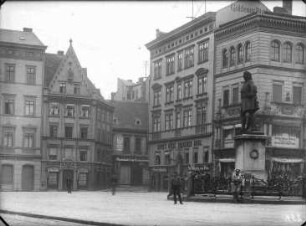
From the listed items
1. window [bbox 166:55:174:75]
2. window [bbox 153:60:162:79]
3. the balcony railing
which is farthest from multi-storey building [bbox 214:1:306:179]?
window [bbox 153:60:162:79]

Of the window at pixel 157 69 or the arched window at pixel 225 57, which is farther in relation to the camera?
the window at pixel 157 69

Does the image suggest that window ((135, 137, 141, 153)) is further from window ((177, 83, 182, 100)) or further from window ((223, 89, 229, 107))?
window ((223, 89, 229, 107))

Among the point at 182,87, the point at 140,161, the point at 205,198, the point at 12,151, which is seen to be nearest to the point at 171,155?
the point at 182,87

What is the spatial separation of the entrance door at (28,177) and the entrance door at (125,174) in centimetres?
1713

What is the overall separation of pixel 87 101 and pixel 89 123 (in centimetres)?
457

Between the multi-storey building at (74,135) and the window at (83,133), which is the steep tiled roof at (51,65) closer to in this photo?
the multi-storey building at (74,135)

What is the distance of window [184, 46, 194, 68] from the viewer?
1966 inches

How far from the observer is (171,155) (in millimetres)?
53938

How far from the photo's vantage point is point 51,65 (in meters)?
53.4

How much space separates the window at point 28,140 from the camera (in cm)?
4942

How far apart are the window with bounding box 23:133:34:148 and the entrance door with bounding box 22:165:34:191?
183cm

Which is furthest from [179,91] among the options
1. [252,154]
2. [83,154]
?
[252,154]

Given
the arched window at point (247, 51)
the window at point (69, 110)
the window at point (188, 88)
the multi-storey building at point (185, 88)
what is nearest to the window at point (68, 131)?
the window at point (69, 110)

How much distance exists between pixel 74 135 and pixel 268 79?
24531mm
